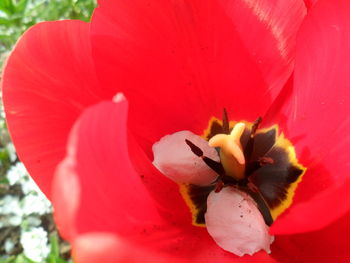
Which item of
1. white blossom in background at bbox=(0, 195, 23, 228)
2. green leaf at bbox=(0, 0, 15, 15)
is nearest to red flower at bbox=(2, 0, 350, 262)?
green leaf at bbox=(0, 0, 15, 15)

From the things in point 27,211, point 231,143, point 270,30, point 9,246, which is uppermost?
point 270,30

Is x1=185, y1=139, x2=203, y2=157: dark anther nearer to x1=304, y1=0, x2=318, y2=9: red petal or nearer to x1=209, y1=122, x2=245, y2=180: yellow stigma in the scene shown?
x1=209, y1=122, x2=245, y2=180: yellow stigma

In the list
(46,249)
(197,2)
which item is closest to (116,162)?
(197,2)

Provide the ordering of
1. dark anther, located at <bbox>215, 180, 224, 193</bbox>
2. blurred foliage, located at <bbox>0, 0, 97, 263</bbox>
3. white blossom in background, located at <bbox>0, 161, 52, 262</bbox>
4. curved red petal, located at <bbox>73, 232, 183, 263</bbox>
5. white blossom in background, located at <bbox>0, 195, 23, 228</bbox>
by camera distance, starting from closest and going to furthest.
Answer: curved red petal, located at <bbox>73, 232, 183, 263</bbox> → dark anther, located at <bbox>215, 180, 224, 193</bbox> → blurred foliage, located at <bbox>0, 0, 97, 263</bbox> → white blossom in background, located at <bbox>0, 161, 52, 262</bbox> → white blossom in background, located at <bbox>0, 195, 23, 228</bbox>

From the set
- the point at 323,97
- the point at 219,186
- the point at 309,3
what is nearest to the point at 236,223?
the point at 219,186

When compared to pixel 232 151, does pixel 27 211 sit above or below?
below

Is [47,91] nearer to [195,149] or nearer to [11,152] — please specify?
[195,149]

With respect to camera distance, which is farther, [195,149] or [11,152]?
[11,152]
